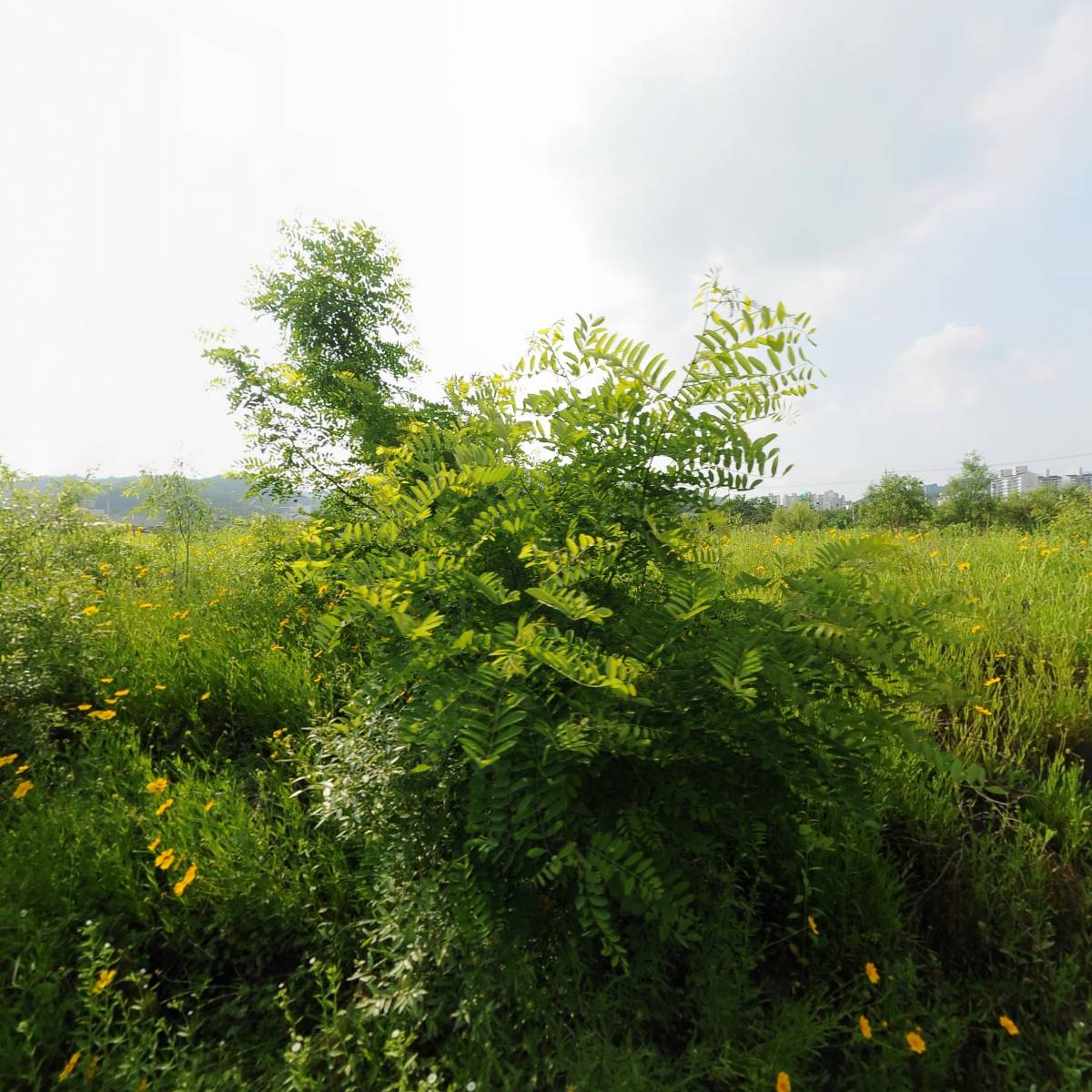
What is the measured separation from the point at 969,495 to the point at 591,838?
55822 mm

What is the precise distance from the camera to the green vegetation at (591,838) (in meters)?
1.17

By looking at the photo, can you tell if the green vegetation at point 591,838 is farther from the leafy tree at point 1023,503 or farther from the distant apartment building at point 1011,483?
the distant apartment building at point 1011,483

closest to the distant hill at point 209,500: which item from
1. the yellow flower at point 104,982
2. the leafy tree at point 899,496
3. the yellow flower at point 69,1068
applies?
the yellow flower at point 104,982

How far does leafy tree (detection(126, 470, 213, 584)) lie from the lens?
5121 mm

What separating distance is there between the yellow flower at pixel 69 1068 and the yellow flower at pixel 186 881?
0.36m

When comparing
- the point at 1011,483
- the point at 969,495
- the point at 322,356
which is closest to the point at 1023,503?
the point at 969,495

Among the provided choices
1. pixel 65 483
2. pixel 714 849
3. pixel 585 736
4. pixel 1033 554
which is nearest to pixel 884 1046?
pixel 714 849

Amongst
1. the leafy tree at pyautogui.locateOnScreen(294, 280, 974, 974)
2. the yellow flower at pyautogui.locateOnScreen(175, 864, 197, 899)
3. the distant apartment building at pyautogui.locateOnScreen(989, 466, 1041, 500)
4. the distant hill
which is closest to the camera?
the leafy tree at pyautogui.locateOnScreen(294, 280, 974, 974)

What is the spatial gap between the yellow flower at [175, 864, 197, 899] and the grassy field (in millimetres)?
18

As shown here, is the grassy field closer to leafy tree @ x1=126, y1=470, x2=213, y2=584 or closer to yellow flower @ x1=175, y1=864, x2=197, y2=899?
yellow flower @ x1=175, y1=864, x2=197, y2=899

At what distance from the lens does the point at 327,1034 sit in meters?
1.31

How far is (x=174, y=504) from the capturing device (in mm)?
5105

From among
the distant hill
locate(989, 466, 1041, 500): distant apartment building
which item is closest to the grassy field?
the distant hill

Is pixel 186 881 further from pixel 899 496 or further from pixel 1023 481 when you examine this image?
pixel 1023 481
